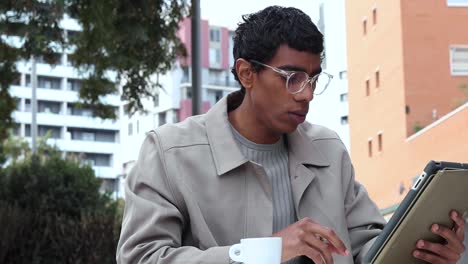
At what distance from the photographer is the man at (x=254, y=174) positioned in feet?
7.25

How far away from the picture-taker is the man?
2209mm

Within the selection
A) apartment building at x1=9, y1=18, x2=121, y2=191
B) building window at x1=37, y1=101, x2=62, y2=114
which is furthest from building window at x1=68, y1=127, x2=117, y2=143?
building window at x1=37, y1=101, x2=62, y2=114

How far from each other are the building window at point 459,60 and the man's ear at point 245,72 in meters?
3.56

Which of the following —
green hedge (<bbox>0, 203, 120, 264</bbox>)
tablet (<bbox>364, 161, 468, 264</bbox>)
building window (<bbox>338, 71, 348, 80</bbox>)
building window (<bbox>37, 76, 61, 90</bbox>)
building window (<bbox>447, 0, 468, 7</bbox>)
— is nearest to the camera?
tablet (<bbox>364, 161, 468, 264</bbox>)

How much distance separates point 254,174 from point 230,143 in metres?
0.10

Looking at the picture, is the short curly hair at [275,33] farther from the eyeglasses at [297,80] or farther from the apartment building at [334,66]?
the apartment building at [334,66]

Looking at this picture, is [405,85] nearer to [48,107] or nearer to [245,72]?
[245,72]

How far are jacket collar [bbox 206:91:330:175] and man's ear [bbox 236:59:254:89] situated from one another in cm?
12

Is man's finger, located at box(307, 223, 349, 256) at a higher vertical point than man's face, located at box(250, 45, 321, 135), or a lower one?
lower

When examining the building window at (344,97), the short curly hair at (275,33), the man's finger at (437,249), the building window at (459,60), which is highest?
the building window at (459,60)

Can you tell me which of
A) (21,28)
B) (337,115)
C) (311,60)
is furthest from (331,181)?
(21,28)

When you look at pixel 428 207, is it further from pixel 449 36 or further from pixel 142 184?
pixel 449 36

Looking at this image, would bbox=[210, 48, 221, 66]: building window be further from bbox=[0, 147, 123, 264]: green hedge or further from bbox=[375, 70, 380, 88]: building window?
bbox=[375, 70, 380, 88]: building window

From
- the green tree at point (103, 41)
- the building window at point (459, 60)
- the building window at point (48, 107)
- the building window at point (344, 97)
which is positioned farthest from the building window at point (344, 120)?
the building window at point (48, 107)
